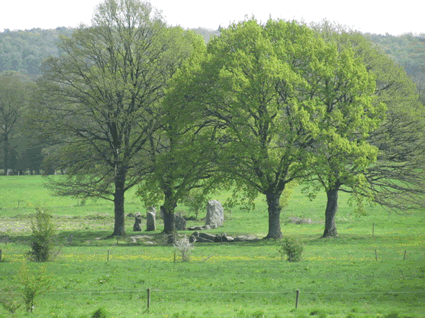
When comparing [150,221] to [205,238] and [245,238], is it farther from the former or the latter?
[245,238]

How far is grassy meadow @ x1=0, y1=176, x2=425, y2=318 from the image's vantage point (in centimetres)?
1717

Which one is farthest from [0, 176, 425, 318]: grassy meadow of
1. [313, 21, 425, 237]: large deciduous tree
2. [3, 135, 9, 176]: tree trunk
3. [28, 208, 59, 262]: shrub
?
[3, 135, 9, 176]: tree trunk

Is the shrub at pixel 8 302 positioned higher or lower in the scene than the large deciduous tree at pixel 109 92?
lower

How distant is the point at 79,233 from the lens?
140ft

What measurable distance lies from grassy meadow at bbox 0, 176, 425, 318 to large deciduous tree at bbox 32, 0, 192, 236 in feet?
20.7

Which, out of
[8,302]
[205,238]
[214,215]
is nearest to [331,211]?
[205,238]

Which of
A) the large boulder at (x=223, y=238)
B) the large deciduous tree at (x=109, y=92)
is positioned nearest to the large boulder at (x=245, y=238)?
the large boulder at (x=223, y=238)

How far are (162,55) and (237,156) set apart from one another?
504 inches

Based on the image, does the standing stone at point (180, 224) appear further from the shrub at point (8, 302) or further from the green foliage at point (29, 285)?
the shrub at point (8, 302)

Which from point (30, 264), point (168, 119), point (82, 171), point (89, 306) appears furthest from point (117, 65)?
point (89, 306)

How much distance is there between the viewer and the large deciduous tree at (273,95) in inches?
1330

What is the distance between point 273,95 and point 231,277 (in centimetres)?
1655

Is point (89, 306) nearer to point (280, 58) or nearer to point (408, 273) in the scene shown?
point (408, 273)

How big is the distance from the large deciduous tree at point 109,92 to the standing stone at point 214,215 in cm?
1308
